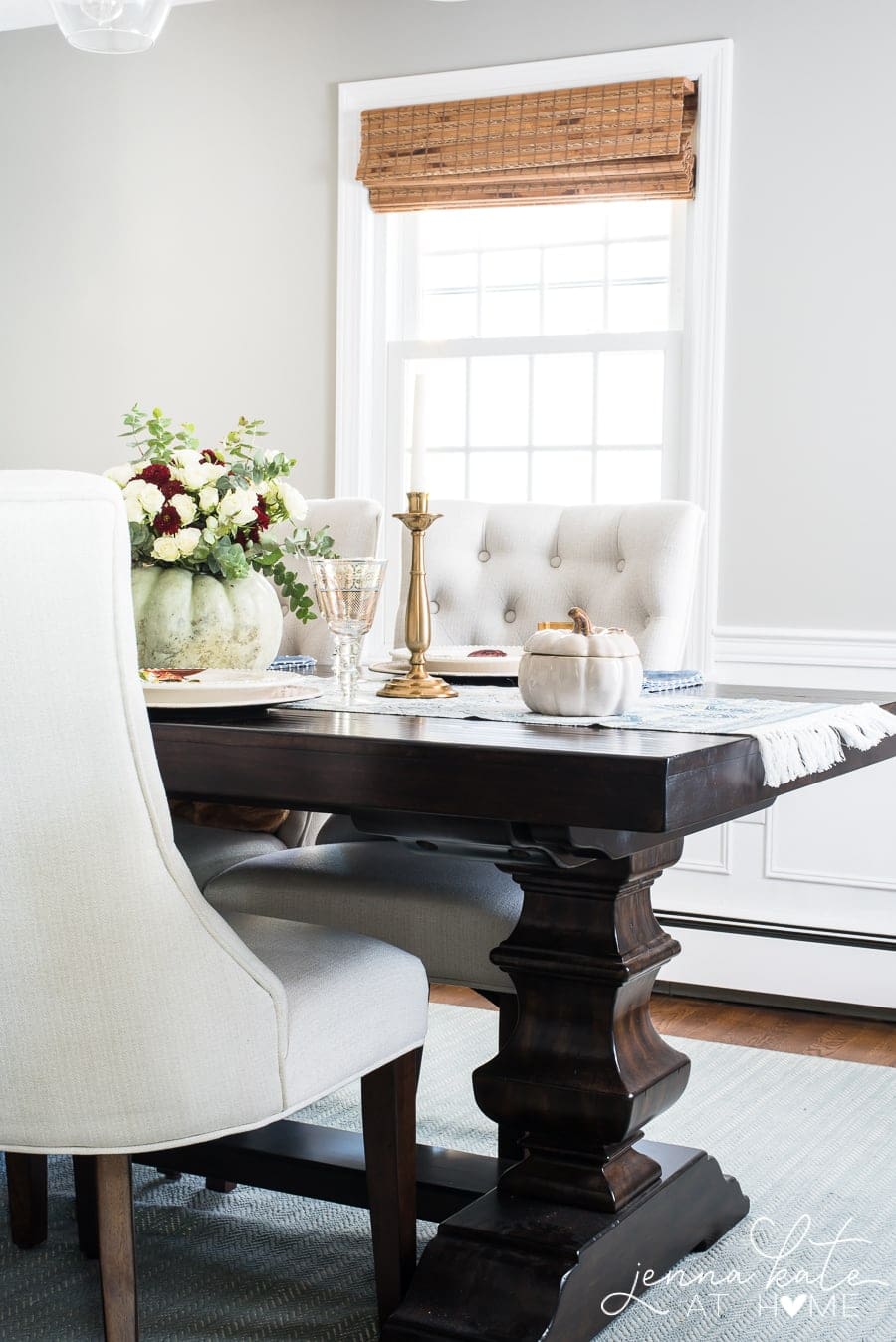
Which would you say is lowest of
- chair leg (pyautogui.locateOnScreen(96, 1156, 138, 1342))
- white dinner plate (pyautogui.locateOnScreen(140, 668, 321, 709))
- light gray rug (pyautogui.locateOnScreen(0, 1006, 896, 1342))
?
light gray rug (pyautogui.locateOnScreen(0, 1006, 896, 1342))

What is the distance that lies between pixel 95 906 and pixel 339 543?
4.75ft

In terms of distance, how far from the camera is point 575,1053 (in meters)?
1.52

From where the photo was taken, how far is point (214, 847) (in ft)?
7.14

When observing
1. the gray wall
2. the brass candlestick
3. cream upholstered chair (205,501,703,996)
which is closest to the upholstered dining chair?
cream upholstered chair (205,501,703,996)

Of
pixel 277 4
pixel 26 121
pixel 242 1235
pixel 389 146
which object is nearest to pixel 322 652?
pixel 242 1235

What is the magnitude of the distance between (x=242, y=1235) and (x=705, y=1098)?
3.22 feet

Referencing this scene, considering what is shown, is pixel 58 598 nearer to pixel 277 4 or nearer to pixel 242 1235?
pixel 242 1235

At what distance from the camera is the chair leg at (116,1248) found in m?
1.33

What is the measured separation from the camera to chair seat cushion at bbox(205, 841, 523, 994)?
1725 mm

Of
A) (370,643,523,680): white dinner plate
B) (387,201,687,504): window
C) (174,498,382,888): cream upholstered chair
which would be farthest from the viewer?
(387,201,687,504): window

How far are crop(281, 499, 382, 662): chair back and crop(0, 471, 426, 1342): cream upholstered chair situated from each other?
126cm

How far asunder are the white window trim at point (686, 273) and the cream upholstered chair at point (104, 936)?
232 centimetres

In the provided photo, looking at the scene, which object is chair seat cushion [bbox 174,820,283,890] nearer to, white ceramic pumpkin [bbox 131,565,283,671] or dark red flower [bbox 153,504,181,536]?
white ceramic pumpkin [bbox 131,565,283,671]

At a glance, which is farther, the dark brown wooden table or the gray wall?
the gray wall
